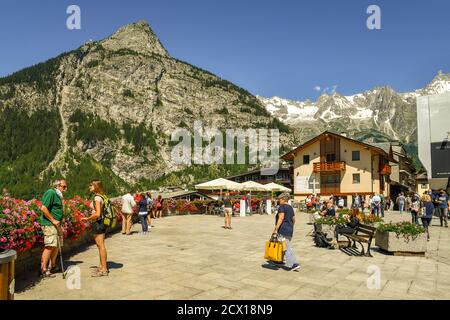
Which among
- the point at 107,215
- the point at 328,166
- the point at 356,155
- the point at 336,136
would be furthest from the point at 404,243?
the point at 336,136

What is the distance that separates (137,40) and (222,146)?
2945 inches

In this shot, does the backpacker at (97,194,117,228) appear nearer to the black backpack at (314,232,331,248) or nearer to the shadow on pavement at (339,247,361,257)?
the shadow on pavement at (339,247,361,257)

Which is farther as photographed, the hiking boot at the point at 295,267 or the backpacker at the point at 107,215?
the hiking boot at the point at 295,267

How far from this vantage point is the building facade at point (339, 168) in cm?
4475

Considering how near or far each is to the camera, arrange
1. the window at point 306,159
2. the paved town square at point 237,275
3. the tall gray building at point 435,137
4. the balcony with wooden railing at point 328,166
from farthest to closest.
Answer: the window at point 306,159, the balcony with wooden railing at point 328,166, the tall gray building at point 435,137, the paved town square at point 237,275

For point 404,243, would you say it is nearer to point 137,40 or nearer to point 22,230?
point 22,230

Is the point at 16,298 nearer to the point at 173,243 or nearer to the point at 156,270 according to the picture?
the point at 156,270

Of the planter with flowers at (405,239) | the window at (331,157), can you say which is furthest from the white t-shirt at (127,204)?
the window at (331,157)

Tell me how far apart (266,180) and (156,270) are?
Result: 235 ft

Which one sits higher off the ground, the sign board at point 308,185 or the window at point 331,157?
the window at point 331,157

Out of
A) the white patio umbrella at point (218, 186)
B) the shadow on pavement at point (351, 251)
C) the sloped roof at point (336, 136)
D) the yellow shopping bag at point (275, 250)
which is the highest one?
the sloped roof at point (336, 136)

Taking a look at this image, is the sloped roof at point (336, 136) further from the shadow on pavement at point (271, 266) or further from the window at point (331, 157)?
the shadow on pavement at point (271, 266)

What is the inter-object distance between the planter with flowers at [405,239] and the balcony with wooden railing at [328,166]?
36.4 meters

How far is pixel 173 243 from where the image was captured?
12227mm
